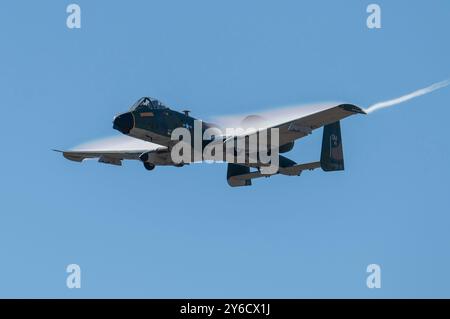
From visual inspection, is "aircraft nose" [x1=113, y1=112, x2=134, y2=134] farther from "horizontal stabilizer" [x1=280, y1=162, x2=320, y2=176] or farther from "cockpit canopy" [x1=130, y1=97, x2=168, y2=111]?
"horizontal stabilizer" [x1=280, y1=162, x2=320, y2=176]

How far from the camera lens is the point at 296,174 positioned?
6988cm

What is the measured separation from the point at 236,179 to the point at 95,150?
937 centimetres

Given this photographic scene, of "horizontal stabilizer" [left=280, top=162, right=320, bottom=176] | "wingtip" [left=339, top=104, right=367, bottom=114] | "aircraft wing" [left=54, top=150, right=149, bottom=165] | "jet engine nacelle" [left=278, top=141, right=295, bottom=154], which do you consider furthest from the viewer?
"aircraft wing" [left=54, top=150, right=149, bottom=165]

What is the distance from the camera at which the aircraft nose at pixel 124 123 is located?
63.4 meters

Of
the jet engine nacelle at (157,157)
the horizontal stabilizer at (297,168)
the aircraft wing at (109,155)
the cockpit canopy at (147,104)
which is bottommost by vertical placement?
the horizontal stabilizer at (297,168)

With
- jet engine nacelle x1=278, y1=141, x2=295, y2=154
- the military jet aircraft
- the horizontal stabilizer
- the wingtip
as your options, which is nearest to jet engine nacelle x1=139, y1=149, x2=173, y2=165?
the military jet aircraft

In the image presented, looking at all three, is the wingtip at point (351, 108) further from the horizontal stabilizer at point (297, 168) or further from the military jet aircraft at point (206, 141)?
the horizontal stabilizer at point (297, 168)

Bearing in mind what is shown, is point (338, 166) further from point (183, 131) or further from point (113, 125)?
point (113, 125)

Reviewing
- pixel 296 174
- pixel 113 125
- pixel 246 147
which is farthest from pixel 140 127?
pixel 296 174

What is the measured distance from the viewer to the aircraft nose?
63438 mm

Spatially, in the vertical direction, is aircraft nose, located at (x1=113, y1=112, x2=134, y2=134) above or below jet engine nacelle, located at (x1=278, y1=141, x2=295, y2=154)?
above

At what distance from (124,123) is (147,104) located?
2200 mm

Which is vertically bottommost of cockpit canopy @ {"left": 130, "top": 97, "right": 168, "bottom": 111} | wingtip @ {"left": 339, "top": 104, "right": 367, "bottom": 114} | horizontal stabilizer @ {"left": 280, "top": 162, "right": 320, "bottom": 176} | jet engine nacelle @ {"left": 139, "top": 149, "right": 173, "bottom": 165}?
horizontal stabilizer @ {"left": 280, "top": 162, "right": 320, "bottom": 176}

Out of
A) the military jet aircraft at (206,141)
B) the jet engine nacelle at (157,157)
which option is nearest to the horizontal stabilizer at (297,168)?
the military jet aircraft at (206,141)
